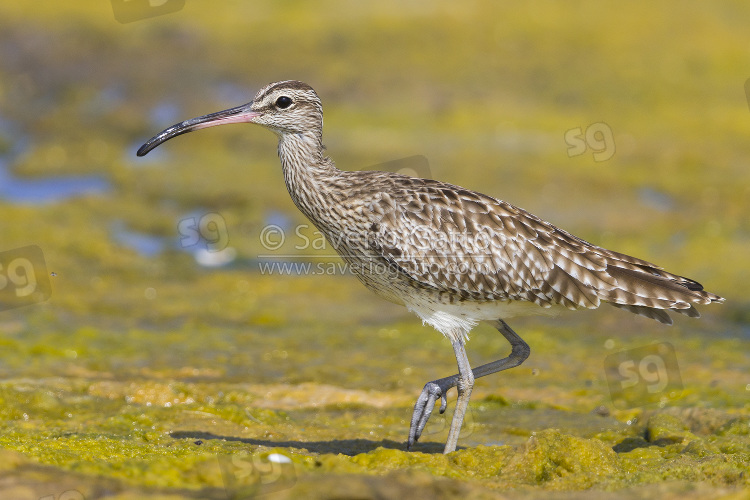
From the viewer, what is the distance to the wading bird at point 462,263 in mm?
8500

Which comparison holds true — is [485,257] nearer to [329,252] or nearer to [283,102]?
[283,102]

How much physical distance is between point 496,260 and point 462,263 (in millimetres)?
A: 298

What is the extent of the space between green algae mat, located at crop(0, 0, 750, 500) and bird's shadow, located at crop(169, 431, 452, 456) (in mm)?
40

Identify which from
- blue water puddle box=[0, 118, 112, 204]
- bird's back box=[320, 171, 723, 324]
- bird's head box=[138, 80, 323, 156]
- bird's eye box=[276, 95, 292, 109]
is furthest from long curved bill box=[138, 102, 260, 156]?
blue water puddle box=[0, 118, 112, 204]

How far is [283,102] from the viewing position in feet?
30.5

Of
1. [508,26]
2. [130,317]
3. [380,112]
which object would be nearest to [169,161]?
[380,112]

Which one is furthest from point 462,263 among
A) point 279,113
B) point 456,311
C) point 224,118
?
point 224,118

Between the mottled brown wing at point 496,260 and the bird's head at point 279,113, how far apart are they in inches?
47.3

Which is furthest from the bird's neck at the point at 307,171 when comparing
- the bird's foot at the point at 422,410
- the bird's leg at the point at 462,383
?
the bird's foot at the point at 422,410

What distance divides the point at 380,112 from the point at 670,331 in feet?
30.7

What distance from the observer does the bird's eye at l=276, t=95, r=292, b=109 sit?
9281 mm

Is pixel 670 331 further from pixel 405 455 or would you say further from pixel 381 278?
pixel 405 455

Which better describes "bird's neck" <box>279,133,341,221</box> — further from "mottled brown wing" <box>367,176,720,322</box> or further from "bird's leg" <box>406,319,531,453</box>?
"bird's leg" <box>406,319,531,453</box>

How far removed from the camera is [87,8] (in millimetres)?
24828
